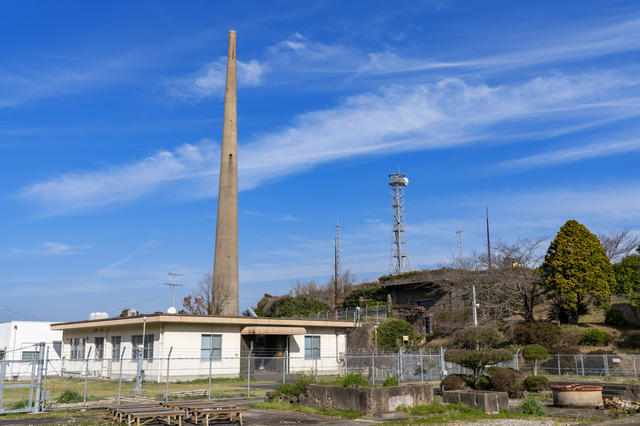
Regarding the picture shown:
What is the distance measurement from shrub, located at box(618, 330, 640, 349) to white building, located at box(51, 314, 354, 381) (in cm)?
1760

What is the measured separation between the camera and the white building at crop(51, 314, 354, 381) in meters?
29.7

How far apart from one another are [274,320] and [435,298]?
21553mm

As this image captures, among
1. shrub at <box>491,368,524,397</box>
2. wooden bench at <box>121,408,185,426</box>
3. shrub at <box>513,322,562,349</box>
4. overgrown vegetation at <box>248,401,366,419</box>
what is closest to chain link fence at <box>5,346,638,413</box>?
shrub at <box>513,322,562,349</box>

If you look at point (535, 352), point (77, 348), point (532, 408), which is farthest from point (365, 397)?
point (77, 348)

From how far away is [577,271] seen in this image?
124ft

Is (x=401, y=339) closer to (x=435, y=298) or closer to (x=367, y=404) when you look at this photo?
(x=435, y=298)

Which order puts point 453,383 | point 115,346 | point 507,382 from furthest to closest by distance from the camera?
point 115,346 → point 453,383 → point 507,382

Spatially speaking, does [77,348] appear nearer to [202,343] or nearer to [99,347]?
[99,347]

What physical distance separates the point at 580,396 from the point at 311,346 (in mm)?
20987

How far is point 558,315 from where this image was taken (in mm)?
38906

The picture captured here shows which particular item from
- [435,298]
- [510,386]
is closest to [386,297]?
[435,298]

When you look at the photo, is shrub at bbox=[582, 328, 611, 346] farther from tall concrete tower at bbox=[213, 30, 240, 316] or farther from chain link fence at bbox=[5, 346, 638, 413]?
tall concrete tower at bbox=[213, 30, 240, 316]

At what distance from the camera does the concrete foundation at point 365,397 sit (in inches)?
641

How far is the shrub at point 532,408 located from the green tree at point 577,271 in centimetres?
2384
